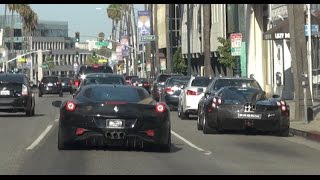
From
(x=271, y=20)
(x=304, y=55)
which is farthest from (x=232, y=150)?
(x=271, y=20)

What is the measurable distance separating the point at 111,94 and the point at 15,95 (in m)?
12.3

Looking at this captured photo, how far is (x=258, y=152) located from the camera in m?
15.1

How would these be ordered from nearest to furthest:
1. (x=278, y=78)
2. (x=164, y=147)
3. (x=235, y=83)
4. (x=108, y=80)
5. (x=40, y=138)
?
(x=164, y=147) → (x=40, y=138) → (x=235, y=83) → (x=108, y=80) → (x=278, y=78)

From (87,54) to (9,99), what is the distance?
549ft

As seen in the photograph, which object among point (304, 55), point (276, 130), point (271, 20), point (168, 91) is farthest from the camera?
point (271, 20)

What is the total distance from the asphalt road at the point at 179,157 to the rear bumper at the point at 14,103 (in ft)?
22.8

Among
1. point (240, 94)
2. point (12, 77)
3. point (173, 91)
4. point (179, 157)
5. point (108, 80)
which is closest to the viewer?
point (179, 157)

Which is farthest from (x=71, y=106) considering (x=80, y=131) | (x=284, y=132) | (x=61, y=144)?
(x=284, y=132)

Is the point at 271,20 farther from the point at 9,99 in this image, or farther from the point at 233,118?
the point at 233,118

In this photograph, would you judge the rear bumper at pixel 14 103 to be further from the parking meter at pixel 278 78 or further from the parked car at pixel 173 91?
the parking meter at pixel 278 78

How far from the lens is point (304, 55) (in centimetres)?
2297

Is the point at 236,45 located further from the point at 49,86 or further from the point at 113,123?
the point at 49,86

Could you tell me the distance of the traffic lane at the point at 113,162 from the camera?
11.5 metres

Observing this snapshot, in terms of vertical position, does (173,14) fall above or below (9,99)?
above
